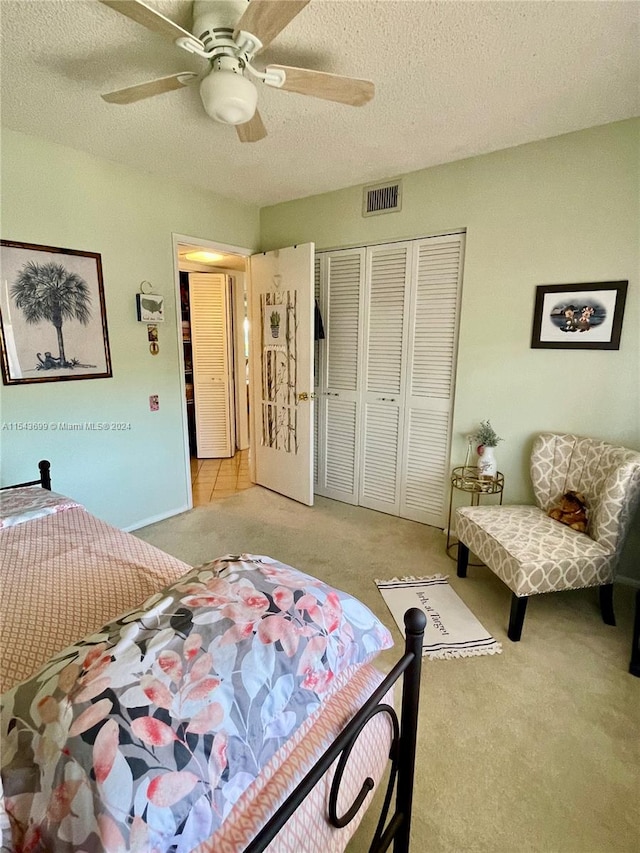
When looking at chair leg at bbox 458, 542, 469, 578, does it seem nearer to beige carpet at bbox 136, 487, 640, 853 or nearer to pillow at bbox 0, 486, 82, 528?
beige carpet at bbox 136, 487, 640, 853

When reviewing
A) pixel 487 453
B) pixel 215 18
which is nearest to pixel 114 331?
pixel 215 18

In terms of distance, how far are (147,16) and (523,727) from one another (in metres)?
2.71

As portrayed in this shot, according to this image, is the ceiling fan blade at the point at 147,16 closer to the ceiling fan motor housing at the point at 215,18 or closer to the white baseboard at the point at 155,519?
the ceiling fan motor housing at the point at 215,18

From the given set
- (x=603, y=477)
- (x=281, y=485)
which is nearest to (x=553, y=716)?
(x=603, y=477)

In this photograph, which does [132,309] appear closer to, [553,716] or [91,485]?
[91,485]

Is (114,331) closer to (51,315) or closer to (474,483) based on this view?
(51,315)

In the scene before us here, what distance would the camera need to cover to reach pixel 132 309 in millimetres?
2930

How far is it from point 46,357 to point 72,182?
1.09 meters

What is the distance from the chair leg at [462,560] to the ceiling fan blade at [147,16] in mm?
2674

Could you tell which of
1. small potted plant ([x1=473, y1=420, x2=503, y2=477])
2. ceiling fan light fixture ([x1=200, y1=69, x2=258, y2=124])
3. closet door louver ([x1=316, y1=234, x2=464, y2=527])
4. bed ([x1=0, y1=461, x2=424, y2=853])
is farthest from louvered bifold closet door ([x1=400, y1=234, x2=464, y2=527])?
bed ([x1=0, y1=461, x2=424, y2=853])

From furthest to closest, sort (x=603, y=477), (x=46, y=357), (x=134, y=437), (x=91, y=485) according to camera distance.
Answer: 1. (x=134, y=437)
2. (x=91, y=485)
3. (x=46, y=357)
4. (x=603, y=477)

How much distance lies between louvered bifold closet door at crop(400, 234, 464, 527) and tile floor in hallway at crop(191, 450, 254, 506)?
1742mm

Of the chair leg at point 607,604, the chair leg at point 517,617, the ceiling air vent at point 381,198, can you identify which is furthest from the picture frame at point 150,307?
the chair leg at point 607,604

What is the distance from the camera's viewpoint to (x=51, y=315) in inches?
98.7
